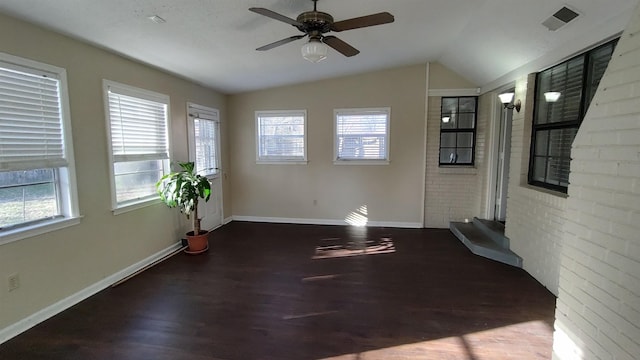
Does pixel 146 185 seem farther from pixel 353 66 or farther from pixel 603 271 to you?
pixel 603 271

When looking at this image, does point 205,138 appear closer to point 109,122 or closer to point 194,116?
point 194,116

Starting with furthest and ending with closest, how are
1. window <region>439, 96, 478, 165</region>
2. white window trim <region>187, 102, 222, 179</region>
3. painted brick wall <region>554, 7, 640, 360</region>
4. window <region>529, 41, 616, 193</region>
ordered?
1. window <region>439, 96, 478, 165</region>
2. white window trim <region>187, 102, 222, 179</region>
3. window <region>529, 41, 616, 193</region>
4. painted brick wall <region>554, 7, 640, 360</region>

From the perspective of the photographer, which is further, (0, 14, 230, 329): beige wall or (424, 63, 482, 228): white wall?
(424, 63, 482, 228): white wall

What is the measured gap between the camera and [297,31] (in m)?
3.09

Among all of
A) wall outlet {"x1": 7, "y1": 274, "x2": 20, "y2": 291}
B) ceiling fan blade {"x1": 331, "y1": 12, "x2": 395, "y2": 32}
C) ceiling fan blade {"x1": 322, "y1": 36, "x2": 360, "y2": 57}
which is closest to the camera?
ceiling fan blade {"x1": 331, "y1": 12, "x2": 395, "y2": 32}

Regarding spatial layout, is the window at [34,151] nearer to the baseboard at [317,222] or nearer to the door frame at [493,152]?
the baseboard at [317,222]

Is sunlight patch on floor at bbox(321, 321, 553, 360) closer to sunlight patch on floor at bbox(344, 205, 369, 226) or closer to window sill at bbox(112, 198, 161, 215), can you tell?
window sill at bbox(112, 198, 161, 215)

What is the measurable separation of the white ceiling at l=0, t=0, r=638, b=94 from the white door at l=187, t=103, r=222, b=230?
1.97ft

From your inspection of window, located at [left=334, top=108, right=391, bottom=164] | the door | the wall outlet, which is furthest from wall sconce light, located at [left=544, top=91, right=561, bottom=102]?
the wall outlet

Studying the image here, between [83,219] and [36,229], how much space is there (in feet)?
1.44

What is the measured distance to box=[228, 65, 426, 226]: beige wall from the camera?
541 centimetres

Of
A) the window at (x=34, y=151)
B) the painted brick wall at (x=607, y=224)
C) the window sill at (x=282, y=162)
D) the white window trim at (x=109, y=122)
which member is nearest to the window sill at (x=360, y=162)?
the window sill at (x=282, y=162)

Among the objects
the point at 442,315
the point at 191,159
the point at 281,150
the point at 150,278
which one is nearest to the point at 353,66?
the point at 281,150

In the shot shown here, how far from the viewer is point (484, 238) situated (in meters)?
Result: 4.45
